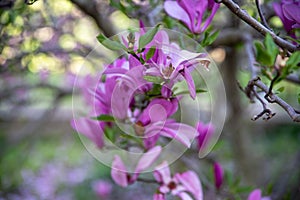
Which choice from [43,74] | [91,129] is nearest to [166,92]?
[91,129]

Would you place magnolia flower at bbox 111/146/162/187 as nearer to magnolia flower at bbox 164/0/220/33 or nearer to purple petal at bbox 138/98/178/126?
purple petal at bbox 138/98/178/126

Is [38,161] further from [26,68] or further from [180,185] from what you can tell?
[180,185]

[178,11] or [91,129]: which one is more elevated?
[178,11]

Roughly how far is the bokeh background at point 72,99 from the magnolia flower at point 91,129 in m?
0.05

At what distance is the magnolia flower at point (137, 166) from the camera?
0.72 meters

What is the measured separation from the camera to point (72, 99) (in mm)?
780

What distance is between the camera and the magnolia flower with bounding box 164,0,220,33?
25.1 inches

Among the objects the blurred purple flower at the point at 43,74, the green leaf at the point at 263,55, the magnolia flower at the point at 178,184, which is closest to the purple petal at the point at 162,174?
the magnolia flower at the point at 178,184

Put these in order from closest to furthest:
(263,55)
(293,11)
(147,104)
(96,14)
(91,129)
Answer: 1. (263,55)
2. (293,11)
3. (147,104)
4. (91,129)
5. (96,14)

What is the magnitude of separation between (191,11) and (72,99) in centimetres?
29

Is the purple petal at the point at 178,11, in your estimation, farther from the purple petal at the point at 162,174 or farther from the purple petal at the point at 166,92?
the purple petal at the point at 162,174

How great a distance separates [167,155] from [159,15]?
0.37 meters

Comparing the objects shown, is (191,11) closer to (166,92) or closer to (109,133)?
(166,92)

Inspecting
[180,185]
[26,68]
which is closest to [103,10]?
[26,68]
